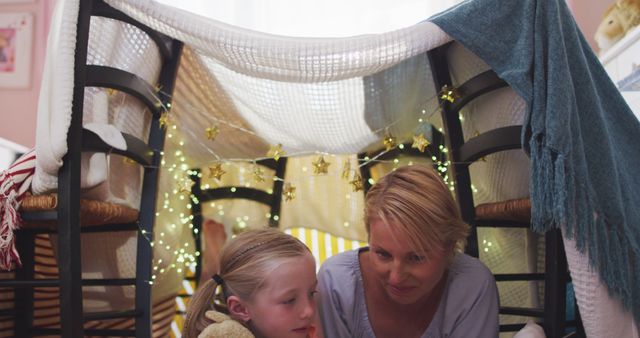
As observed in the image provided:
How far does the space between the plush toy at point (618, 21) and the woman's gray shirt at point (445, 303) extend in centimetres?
96

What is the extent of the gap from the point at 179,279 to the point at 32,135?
1.46 m

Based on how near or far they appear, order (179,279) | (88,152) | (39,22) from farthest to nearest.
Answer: (39,22) < (179,279) < (88,152)

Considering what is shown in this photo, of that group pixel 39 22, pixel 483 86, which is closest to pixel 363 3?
pixel 483 86

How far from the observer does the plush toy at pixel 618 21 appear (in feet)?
5.81

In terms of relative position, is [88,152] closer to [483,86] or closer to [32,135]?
[483,86]

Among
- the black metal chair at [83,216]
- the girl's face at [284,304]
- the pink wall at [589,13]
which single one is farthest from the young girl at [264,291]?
the pink wall at [589,13]

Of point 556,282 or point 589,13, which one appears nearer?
point 556,282

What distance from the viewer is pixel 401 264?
1.15 m

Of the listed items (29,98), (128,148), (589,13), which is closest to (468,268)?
(128,148)

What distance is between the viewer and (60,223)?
112 cm

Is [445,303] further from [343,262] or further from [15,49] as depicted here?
[15,49]

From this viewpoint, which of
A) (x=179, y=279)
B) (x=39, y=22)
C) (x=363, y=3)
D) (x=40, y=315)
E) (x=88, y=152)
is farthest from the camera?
(x=39, y=22)

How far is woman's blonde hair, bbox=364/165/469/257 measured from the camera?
1.15 meters

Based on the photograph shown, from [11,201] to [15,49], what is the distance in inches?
75.9
